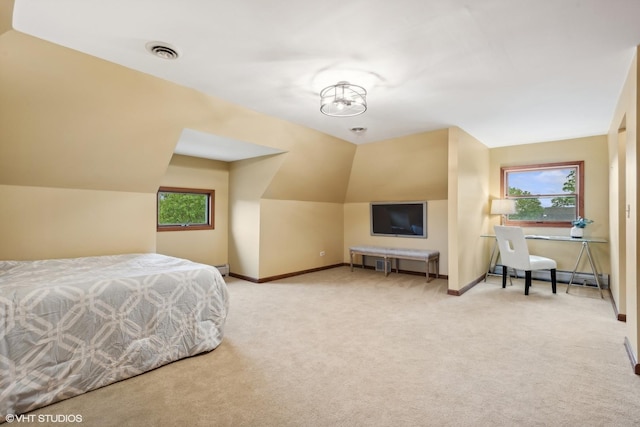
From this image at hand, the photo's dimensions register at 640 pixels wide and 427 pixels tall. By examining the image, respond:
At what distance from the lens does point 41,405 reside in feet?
6.40

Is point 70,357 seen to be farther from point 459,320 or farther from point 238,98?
point 459,320

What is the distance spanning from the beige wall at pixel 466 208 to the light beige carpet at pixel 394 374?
82cm

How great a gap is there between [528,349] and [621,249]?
181cm

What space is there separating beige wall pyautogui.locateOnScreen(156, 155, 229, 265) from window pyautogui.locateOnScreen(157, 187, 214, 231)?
77 millimetres

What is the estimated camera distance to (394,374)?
2314 millimetres

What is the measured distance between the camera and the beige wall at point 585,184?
4.89 metres

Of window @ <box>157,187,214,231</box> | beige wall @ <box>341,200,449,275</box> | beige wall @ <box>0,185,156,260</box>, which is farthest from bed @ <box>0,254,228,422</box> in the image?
beige wall @ <box>341,200,449,275</box>

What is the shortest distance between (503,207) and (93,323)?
222 inches

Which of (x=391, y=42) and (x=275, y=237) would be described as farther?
(x=275, y=237)

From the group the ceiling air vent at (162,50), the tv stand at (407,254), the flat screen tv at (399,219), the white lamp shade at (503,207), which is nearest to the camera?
the ceiling air vent at (162,50)

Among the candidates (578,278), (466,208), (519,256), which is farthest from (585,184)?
(466,208)

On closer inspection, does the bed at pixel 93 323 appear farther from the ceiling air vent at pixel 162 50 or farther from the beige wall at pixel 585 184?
the beige wall at pixel 585 184

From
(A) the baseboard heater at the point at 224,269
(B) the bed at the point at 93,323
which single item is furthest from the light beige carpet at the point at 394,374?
(A) the baseboard heater at the point at 224,269

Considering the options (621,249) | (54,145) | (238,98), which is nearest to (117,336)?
(54,145)
